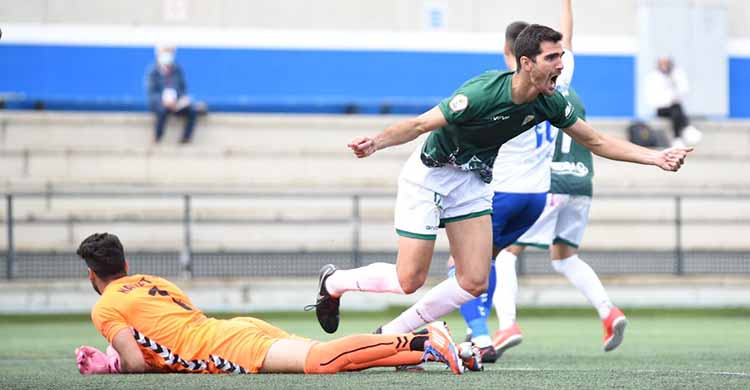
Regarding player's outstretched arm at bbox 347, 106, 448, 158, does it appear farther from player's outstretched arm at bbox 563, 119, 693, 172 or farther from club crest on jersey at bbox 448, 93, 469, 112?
player's outstretched arm at bbox 563, 119, 693, 172

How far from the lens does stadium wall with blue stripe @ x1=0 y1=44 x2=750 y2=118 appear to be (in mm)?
23578

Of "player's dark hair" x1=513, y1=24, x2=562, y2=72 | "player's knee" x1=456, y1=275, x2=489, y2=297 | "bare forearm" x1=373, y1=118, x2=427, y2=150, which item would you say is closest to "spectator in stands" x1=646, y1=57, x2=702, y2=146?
"player's knee" x1=456, y1=275, x2=489, y2=297

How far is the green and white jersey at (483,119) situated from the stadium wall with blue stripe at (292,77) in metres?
15.5

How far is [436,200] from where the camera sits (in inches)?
304

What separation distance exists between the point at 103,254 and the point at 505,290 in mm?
3194

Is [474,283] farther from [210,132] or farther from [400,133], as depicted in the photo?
[210,132]

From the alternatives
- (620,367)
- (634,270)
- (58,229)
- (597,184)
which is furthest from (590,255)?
(620,367)

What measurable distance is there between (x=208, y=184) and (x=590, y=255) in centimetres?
578

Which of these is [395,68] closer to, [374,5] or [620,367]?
[374,5]

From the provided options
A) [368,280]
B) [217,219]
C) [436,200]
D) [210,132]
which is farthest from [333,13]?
[436,200]

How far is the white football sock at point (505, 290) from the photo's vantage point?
932 cm

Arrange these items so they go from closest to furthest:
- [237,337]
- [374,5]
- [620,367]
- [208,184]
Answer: [237,337], [620,367], [208,184], [374,5]

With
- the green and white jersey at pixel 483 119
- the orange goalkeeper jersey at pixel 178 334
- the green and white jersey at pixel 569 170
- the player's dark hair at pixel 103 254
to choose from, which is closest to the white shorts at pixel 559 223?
the green and white jersey at pixel 569 170

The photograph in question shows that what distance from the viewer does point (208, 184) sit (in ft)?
64.2
